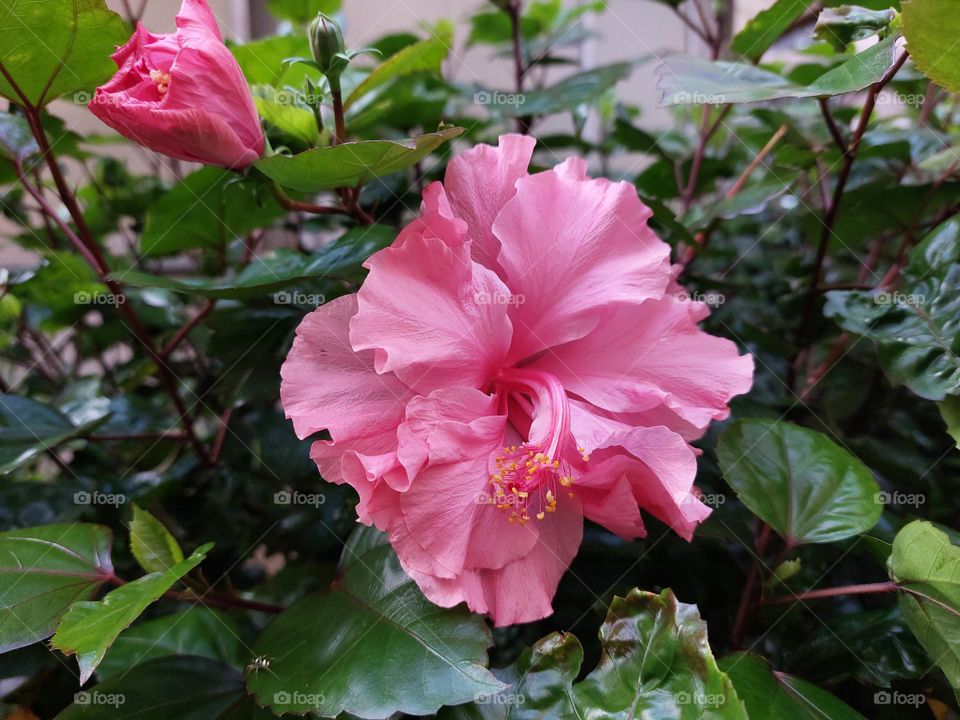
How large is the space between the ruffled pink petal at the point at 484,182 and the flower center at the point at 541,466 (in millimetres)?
126

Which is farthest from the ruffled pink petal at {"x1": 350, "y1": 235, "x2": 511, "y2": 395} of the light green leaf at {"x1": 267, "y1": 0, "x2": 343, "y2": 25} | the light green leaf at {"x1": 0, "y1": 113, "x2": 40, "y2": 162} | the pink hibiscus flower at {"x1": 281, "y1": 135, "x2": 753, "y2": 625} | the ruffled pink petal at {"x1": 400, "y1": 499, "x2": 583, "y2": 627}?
the light green leaf at {"x1": 267, "y1": 0, "x2": 343, "y2": 25}

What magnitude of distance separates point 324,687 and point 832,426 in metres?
0.59

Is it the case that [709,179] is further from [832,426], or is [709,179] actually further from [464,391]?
[464,391]

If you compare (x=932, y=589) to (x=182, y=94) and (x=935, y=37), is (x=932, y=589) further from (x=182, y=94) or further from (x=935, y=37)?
(x=182, y=94)

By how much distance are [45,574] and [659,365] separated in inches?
19.2

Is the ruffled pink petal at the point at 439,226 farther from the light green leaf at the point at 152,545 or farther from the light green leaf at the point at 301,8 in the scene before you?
the light green leaf at the point at 301,8

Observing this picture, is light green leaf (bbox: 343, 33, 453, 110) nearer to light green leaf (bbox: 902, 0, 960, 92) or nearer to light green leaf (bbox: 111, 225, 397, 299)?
light green leaf (bbox: 111, 225, 397, 299)

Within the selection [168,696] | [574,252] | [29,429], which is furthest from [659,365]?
[29,429]

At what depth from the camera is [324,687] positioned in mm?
434

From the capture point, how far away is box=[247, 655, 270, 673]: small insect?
48 centimetres

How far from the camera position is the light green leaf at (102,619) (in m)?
0.39

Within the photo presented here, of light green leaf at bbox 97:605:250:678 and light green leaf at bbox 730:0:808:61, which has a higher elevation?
light green leaf at bbox 730:0:808:61

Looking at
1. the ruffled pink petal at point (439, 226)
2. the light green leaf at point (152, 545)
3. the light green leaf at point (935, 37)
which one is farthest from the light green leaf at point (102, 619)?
the light green leaf at point (935, 37)

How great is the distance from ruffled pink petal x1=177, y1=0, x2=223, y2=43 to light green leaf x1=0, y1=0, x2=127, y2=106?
0.11 m
